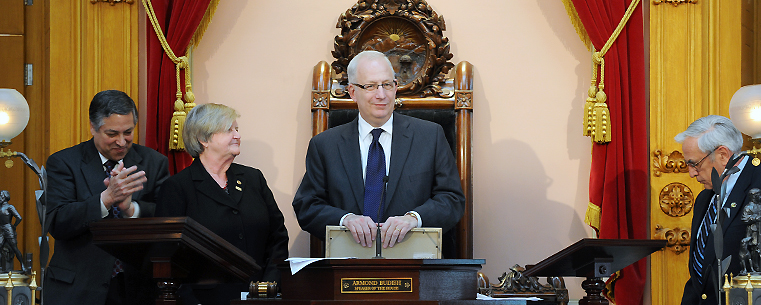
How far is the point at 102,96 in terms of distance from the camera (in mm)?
3338

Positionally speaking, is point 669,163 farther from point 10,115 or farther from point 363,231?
point 10,115

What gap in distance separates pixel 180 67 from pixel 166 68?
8 centimetres

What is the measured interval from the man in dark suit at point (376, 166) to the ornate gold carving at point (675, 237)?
1429 millimetres

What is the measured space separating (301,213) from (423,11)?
5.18 feet

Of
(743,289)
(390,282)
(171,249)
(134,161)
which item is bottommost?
(743,289)

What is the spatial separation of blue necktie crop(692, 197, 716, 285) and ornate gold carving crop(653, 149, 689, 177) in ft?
2.14

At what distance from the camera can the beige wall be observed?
443 cm

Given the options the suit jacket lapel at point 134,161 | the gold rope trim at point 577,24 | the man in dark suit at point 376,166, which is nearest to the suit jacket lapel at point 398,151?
the man in dark suit at point 376,166

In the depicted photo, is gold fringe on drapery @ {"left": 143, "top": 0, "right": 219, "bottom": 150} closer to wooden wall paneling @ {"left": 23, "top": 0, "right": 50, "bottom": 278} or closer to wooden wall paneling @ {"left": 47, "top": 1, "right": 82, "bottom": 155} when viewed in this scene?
wooden wall paneling @ {"left": 47, "top": 1, "right": 82, "bottom": 155}

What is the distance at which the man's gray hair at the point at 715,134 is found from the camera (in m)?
3.54

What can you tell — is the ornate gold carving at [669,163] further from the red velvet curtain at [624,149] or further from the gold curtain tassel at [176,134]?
the gold curtain tassel at [176,134]

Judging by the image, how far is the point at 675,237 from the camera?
411 cm

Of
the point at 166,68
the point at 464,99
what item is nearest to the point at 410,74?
the point at 464,99

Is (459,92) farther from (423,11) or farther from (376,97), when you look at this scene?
(376,97)
